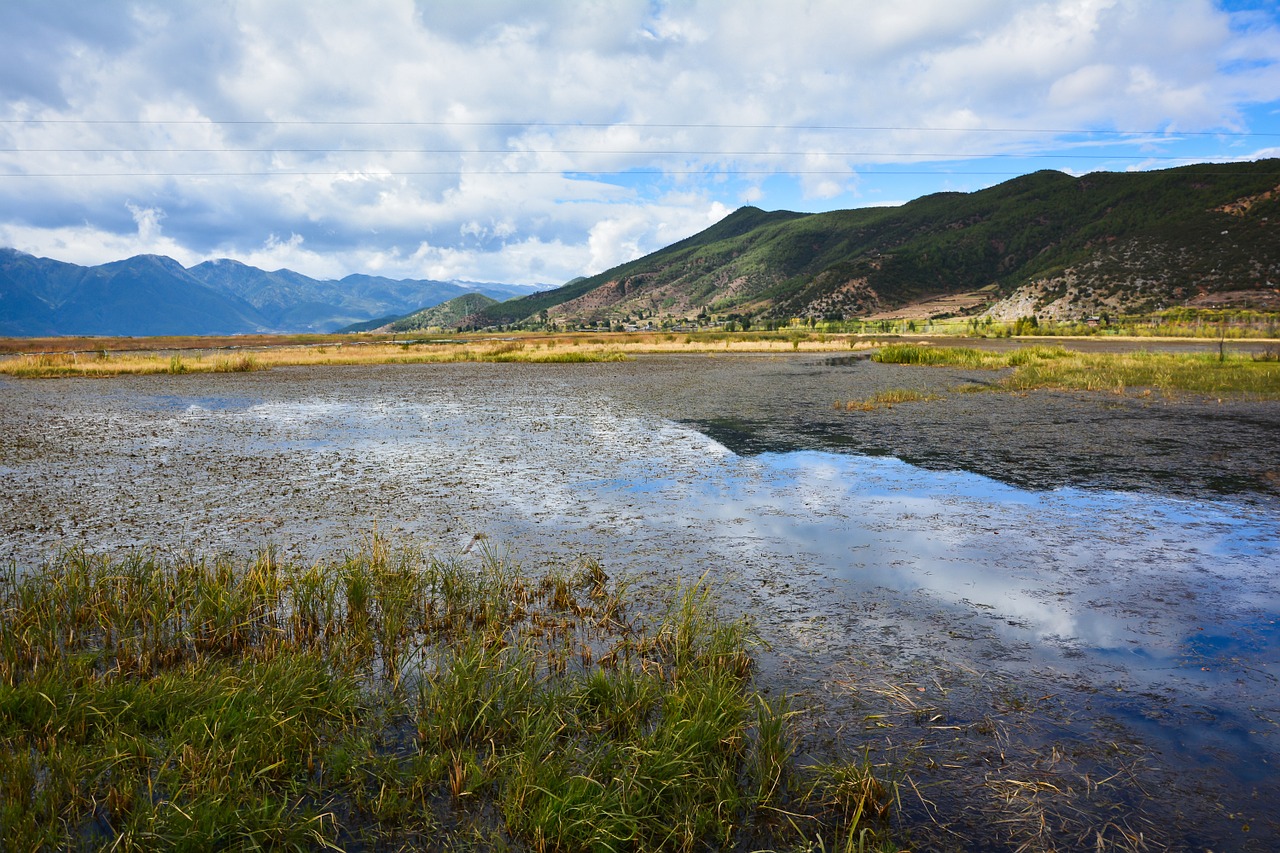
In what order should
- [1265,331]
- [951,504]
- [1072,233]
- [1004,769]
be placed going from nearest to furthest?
[1004,769], [951,504], [1265,331], [1072,233]

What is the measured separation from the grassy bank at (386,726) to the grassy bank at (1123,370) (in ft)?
81.1

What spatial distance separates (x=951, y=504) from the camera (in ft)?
34.6

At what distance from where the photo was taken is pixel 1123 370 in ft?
100

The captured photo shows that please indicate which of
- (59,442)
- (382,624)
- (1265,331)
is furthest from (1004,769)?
(1265,331)

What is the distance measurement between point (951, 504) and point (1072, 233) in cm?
17799

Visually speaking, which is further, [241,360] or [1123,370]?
[241,360]

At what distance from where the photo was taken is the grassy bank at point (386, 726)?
3.58 m

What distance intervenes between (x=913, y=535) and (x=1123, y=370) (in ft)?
91.6

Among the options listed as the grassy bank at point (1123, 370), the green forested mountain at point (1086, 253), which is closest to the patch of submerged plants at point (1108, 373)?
the grassy bank at point (1123, 370)

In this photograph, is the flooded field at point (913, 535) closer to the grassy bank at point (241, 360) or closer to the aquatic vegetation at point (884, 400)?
the aquatic vegetation at point (884, 400)

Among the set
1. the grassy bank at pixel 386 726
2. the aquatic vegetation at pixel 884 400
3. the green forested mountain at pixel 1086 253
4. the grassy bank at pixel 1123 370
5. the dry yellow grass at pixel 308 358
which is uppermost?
the green forested mountain at pixel 1086 253

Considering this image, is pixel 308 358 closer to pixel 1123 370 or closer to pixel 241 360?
pixel 241 360

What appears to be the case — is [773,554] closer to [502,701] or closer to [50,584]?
[502,701]

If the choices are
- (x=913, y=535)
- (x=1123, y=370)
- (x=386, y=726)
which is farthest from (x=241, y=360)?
(x=1123, y=370)
